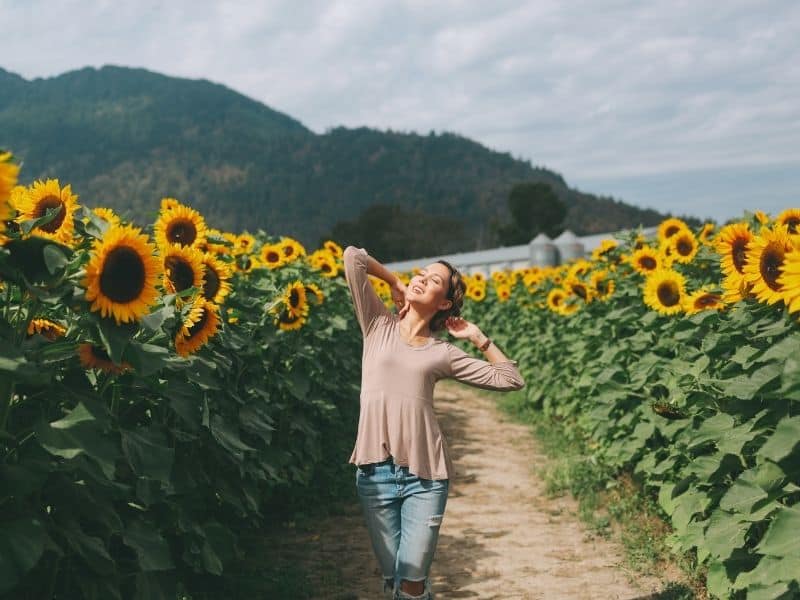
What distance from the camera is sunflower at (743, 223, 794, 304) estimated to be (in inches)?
143

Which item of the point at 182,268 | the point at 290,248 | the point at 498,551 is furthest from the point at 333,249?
the point at 182,268

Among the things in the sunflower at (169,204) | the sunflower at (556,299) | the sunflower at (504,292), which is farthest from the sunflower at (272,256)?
the sunflower at (504,292)

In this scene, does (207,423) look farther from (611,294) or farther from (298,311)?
(611,294)

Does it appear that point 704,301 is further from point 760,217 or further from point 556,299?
point 556,299

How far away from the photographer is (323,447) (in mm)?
7914

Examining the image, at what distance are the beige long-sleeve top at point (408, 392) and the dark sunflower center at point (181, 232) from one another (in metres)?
1.07

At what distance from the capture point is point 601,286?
8.45 meters

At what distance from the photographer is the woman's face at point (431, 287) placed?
400cm

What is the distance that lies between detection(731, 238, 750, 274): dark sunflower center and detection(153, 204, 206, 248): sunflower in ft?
9.23

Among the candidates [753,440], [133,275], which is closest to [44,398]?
[133,275]

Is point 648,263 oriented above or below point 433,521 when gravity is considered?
above

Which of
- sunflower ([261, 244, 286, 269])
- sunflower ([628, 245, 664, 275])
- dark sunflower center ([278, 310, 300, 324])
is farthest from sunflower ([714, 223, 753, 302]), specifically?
sunflower ([261, 244, 286, 269])

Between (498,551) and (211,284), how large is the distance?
3238 mm

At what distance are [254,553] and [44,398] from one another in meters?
3.47
